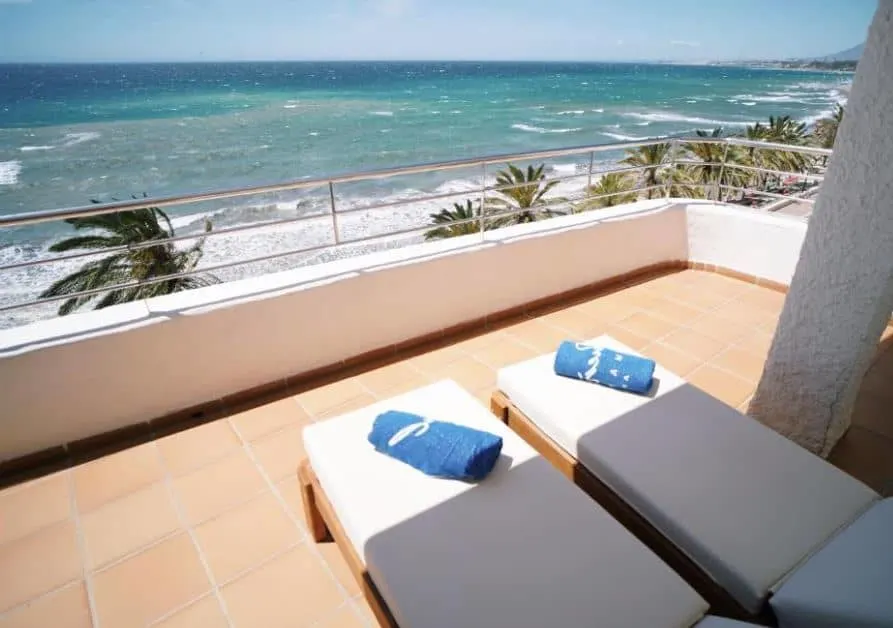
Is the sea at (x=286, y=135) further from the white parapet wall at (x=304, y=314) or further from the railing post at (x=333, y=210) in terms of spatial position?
the railing post at (x=333, y=210)

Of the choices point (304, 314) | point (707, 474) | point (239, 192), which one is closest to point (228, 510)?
point (304, 314)

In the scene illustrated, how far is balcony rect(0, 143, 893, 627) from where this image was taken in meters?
1.73

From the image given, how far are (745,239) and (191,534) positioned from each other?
4334 millimetres

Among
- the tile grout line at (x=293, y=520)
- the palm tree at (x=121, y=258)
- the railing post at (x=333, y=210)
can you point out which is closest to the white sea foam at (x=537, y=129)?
the palm tree at (x=121, y=258)

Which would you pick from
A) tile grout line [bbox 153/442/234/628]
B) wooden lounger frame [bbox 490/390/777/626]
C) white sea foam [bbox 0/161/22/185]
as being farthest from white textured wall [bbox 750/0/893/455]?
white sea foam [bbox 0/161/22/185]

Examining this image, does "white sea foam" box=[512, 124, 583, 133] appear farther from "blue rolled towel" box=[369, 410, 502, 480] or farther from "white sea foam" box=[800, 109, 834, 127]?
"blue rolled towel" box=[369, 410, 502, 480]

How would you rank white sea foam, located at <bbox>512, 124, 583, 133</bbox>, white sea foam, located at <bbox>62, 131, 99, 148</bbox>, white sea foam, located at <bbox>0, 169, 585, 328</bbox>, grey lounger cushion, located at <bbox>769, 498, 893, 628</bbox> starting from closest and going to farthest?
grey lounger cushion, located at <bbox>769, 498, 893, 628</bbox> < white sea foam, located at <bbox>0, 169, 585, 328</bbox> < white sea foam, located at <bbox>62, 131, 99, 148</bbox> < white sea foam, located at <bbox>512, 124, 583, 133</bbox>

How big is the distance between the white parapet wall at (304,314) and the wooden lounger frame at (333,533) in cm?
113

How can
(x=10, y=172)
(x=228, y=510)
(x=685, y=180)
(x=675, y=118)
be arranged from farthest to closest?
(x=675, y=118), (x=10, y=172), (x=685, y=180), (x=228, y=510)

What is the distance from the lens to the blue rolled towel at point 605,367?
2.02 m

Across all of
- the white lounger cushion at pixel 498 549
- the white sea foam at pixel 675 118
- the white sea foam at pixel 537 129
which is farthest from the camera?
the white sea foam at pixel 675 118

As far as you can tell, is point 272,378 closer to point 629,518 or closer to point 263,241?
point 629,518

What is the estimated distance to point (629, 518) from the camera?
1562 millimetres

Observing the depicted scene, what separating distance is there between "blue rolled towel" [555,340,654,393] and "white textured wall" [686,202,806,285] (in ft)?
7.83
